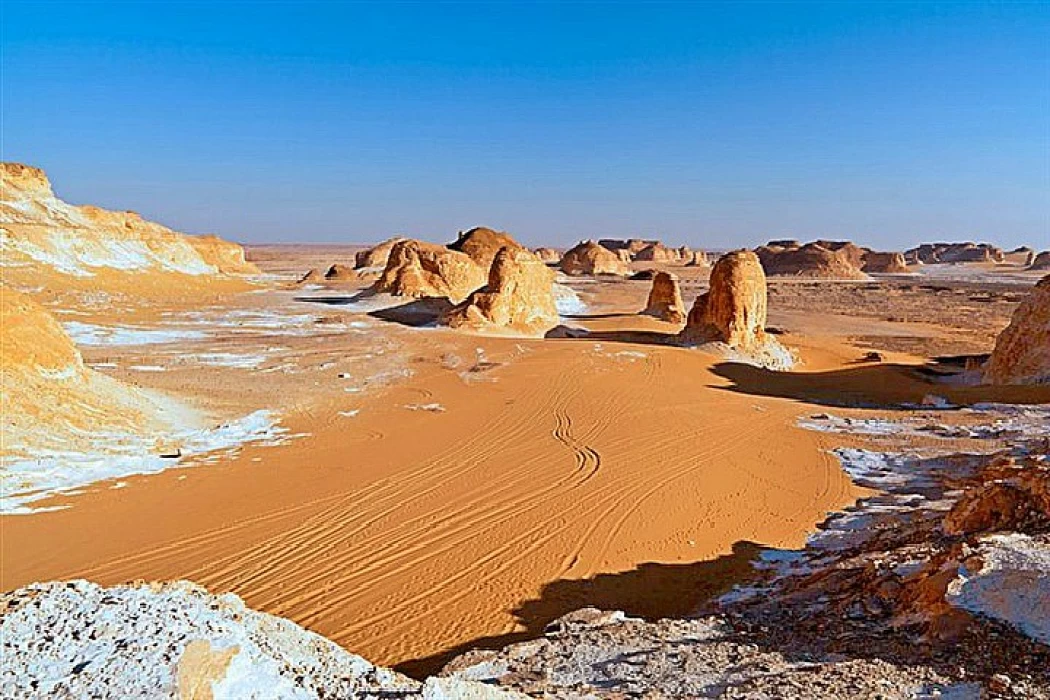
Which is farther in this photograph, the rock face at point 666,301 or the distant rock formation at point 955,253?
the distant rock formation at point 955,253

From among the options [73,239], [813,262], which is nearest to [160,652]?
[73,239]

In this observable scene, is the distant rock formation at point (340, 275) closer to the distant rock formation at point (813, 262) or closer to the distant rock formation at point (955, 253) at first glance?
the distant rock formation at point (813, 262)

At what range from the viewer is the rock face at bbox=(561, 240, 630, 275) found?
84.5 meters

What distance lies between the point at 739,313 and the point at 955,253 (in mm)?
134145

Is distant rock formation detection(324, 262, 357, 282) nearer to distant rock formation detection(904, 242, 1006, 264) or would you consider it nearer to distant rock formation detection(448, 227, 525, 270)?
distant rock formation detection(448, 227, 525, 270)

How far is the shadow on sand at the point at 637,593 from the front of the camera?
6965 mm

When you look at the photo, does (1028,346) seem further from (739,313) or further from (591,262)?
(591,262)

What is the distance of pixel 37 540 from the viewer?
8555 mm

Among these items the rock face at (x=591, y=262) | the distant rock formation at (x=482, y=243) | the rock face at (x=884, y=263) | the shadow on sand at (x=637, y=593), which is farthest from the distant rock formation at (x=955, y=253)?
the shadow on sand at (x=637, y=593)

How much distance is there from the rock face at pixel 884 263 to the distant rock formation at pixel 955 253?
36009 millimetres

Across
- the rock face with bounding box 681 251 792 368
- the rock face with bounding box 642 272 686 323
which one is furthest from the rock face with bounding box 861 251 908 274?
the rock face with bounding box 681 251 792 368

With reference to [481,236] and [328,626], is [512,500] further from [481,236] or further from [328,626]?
[481,236]

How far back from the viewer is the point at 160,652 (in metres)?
3.03

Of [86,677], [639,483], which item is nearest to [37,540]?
[86,677]
